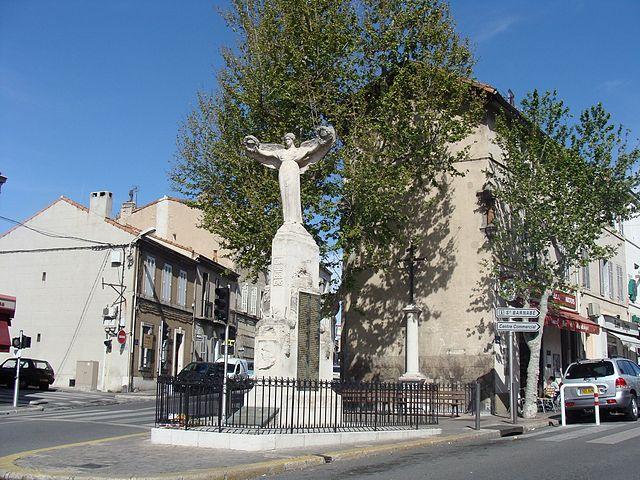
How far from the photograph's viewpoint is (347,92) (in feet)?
71.3

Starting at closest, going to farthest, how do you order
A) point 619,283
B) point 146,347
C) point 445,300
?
1. point 445,300
2. point 146,347
3. point 619,283

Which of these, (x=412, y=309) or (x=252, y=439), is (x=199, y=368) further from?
(x=252, y=439)

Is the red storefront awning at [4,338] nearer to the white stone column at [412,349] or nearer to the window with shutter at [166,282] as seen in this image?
the window with shutter at [166,282]

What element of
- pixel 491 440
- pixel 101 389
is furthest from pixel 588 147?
pixel 101 389

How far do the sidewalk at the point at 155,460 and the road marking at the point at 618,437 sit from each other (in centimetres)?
344

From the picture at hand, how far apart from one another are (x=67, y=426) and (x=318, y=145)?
877 cm

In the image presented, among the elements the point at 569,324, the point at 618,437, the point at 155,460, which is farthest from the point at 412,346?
the point at 155,460

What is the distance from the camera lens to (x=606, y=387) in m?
18.6

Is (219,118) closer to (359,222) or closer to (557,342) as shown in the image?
(359,222)

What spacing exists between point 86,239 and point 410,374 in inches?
800

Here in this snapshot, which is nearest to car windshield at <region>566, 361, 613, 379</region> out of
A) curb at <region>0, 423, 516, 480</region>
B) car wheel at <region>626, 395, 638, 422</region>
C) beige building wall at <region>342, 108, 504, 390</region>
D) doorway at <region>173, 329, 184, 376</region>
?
car wheel at <region>626, 395, 638, 422</region>

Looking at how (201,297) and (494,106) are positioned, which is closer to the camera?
(494,106)

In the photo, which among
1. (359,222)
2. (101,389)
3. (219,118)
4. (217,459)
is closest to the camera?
(217,459)

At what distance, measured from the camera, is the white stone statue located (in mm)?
14852
